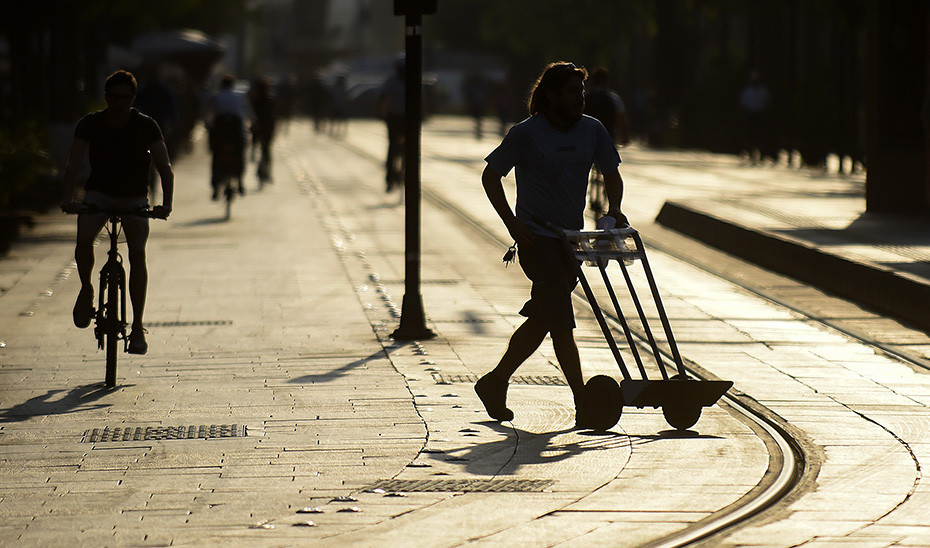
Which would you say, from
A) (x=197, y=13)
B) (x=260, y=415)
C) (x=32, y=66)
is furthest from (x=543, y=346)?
(x=197, y=13)

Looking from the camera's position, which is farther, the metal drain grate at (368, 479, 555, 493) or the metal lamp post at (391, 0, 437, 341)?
the metal lamp post at (391, 0, 437, 341)

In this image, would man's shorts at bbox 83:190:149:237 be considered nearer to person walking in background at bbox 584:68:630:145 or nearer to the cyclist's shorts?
the cyclist's shorts

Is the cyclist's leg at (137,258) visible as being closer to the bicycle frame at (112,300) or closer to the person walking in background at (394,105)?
the bicycle frame at (112,300)

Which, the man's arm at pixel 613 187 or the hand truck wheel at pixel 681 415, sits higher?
the man's arm at pixel 613 187

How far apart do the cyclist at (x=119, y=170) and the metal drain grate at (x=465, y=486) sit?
3.03 meters

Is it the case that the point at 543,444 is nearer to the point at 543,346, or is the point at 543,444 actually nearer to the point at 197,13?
the point at 543,346

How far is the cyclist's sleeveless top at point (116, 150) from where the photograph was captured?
891 centimetres

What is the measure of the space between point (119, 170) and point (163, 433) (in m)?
2.14

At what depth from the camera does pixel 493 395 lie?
752cm

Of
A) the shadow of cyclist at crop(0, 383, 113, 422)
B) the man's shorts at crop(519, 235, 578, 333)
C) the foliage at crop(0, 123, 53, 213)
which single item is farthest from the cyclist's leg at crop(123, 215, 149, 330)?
the foliage at crop(0, 123, 53, 213)

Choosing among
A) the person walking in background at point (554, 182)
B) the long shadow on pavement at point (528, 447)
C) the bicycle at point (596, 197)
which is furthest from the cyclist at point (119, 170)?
the bicycle at point (596, 197)

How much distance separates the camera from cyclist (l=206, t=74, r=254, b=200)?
824 inches

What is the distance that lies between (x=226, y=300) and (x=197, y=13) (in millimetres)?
37827

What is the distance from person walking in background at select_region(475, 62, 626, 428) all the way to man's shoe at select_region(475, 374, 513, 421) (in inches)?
12.3
